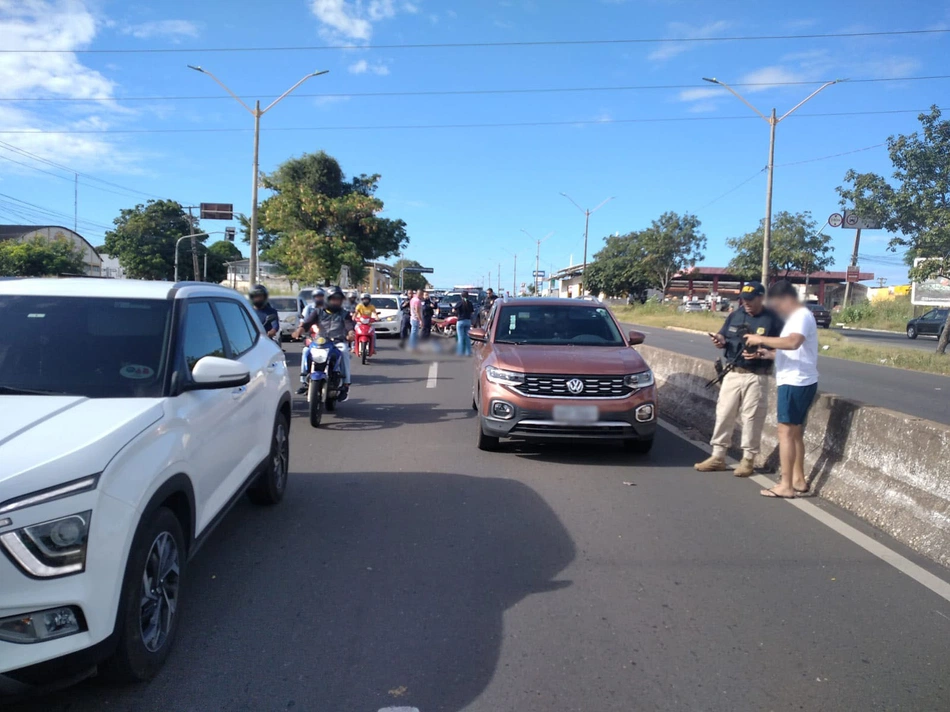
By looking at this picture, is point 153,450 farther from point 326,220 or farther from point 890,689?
point 326,220

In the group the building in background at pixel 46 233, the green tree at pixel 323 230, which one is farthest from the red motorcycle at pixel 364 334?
the building in background at pixel 46 233

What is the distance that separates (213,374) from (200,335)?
771 mm

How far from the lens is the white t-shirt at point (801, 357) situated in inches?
250

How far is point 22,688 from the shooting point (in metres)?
2.69

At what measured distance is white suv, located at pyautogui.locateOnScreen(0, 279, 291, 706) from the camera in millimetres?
2682

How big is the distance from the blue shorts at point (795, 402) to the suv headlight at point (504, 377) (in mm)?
2445

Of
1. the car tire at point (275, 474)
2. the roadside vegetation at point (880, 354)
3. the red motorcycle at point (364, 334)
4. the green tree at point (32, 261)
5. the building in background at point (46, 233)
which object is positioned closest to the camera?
the car tire at point (275, 474)

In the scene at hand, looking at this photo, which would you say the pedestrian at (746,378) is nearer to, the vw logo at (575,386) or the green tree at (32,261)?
the vw logo at (575,386)

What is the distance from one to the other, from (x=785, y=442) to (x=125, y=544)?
5.32m

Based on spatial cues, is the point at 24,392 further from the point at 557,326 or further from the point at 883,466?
the point at 557,326

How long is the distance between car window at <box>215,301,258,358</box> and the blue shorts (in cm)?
432

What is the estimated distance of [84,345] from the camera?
4.02 meters

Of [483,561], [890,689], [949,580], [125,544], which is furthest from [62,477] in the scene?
[949,580]

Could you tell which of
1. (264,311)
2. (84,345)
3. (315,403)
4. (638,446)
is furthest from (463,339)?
(84,345)
